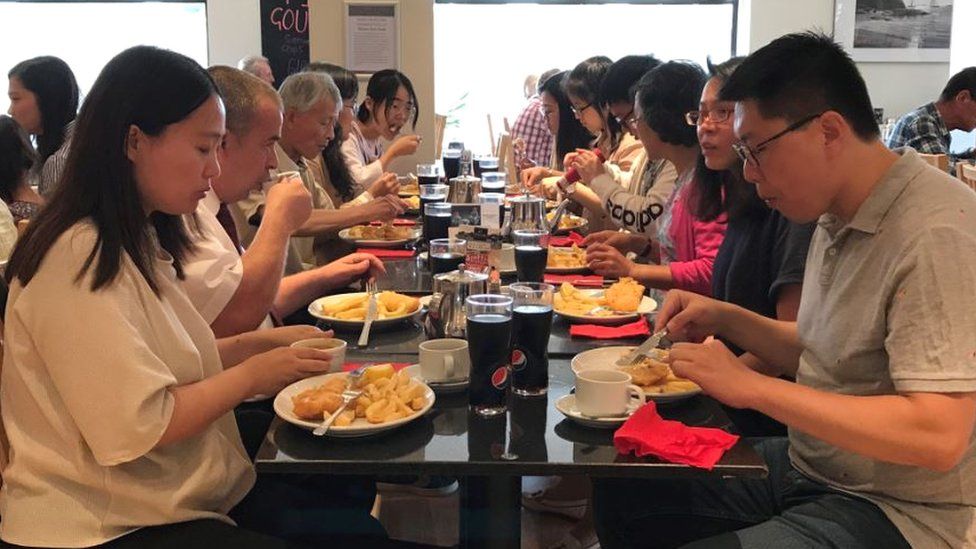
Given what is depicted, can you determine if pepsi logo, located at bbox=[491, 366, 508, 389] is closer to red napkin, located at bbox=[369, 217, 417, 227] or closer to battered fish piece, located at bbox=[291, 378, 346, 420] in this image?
battered fish piece, located at bbox=[291, 378, 346, 420]

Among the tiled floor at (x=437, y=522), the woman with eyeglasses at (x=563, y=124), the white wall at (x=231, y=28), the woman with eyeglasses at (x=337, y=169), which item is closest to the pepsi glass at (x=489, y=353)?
the tiled floor at (x=437, y=522)

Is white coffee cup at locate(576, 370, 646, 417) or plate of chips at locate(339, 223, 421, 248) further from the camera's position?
plate of chips at locate(339, 223, 421, 248)

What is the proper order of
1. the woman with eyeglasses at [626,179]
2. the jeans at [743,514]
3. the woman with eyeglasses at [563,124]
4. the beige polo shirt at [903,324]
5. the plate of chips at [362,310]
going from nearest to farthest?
1. the beige polo shirt at [903,324]
2. the jeans at [743,514]
3. the plate of chips at [362,310]
4. the woman with eyeglasses at [626,179]
5. the woman with eyeglasses at [563,124]

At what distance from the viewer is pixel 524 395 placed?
5.71ft

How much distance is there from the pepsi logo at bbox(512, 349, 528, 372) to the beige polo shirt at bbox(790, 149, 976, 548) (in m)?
0.51

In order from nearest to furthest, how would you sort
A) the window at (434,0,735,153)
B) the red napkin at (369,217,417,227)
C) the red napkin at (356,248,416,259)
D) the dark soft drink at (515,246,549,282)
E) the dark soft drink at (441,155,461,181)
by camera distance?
the dark soft drink at (515,246,549,282), the red napkin at (356,248,416,259), the red napkin at (369,217,417,227), the dark soft drink at (441,155,461,181), the window at (434,0,735,153)

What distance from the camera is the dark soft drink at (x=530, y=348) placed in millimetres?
1702

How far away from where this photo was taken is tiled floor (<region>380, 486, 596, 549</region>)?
2916mm

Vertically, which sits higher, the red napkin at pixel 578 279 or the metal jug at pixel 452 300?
the metal jug at pixel 452 300

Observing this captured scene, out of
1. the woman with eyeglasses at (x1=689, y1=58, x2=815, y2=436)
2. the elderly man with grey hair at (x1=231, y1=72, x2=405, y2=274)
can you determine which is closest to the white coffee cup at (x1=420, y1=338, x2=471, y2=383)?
the woman with eyeglasses at (x1=689, y1=58, x2=815, y2=436)

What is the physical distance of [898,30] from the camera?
8.06 m

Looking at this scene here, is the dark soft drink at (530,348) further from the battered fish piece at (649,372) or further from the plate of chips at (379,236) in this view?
the plate of chips at (379,236)

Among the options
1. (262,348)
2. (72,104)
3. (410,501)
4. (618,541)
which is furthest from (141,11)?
(618,541)

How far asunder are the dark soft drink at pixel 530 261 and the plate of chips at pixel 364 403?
91 cm
